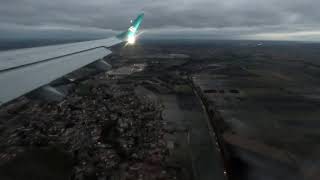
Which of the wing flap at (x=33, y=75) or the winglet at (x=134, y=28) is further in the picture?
the winglet at (x=134, y=28)

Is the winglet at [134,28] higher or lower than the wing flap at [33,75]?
higher

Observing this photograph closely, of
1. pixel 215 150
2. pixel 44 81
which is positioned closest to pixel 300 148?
pixel 215 150

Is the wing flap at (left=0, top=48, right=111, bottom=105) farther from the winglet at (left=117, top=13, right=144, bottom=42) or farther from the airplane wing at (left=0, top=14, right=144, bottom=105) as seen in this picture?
the winglet at (left=117, top=13, right=144, bottom=42)

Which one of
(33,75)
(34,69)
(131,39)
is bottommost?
(33,75)

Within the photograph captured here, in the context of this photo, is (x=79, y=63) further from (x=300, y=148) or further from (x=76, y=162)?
(x=300, y=148)

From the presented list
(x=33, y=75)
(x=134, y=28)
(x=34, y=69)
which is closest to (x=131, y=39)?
(x=134, y=28)

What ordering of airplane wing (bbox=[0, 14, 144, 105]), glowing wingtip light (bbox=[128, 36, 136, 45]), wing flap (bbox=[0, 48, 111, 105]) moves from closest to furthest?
wing flap (bbox=[0, 48, 111, 105])
airplane wing (bbox=[0, 14, 144, 105])
glowing wingtip light (bbox=[128, 36, 136, 45])

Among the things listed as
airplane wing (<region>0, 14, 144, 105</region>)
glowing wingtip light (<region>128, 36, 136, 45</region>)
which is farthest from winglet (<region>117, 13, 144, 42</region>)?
airplane wing (<region>0, 14, 144, 105</region>)

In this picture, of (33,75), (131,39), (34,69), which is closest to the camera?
(33,75)

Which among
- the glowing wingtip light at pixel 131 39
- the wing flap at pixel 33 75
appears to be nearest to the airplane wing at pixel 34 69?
the wing flap at pixel 33 75

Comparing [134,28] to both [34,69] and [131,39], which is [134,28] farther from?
[34,69]

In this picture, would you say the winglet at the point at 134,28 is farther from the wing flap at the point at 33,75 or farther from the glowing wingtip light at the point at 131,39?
the wing flap at the point at 33,75
